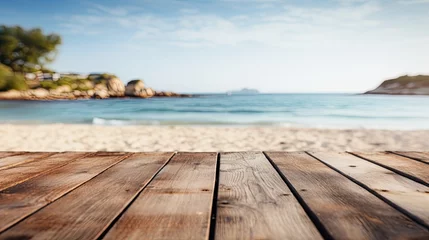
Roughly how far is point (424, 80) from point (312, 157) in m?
98.5

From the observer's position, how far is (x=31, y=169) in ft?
5.95

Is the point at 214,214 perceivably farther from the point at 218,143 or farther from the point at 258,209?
the point at 218,143

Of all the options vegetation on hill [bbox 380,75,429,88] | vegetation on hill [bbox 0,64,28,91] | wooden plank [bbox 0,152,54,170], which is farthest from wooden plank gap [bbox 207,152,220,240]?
vegetation on hill [bbox 380,75,429,88]

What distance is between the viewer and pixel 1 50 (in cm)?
5688

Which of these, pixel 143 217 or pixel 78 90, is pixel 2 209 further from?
pixel 78 90

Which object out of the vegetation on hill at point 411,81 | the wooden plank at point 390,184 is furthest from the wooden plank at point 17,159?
the vegetation on hill at point 411,81

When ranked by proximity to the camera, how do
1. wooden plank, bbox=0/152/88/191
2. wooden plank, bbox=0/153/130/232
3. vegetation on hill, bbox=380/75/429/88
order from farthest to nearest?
vegetation on hill, bbox=380/75/429/88
wooden plank, bbox=0/152/88/191
wooden plank, bbox=0/153/130/232

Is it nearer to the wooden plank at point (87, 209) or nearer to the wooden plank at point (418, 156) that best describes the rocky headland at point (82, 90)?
the wooden plank at point (87, 209)

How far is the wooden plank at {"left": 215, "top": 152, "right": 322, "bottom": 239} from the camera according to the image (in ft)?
3.01

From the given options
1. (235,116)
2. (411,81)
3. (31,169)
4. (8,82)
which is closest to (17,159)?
(31,169)

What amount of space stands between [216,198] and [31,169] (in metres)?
1.17

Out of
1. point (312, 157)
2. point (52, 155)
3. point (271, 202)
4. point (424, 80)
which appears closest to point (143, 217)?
point (271, 202)

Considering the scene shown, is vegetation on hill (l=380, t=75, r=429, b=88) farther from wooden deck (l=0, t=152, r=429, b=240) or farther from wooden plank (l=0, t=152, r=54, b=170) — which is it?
wooden plank (l=0, t=152, r=54, b=170)

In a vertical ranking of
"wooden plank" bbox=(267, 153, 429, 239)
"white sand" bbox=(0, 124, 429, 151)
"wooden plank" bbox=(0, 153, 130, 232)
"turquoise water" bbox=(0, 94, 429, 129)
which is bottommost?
"turquoise water" bbox=(0, 94, 429, 129)
